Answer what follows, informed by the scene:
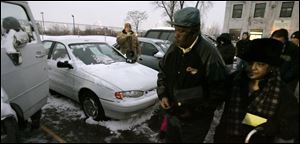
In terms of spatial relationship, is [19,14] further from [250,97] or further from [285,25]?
[285,25]

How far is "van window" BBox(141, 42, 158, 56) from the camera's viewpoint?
272 inches

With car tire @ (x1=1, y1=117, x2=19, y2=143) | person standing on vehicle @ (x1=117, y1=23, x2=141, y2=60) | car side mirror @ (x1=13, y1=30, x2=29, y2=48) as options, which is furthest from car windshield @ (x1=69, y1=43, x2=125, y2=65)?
car tire @ (x1=1, y1=117, x2=19, y2=143)

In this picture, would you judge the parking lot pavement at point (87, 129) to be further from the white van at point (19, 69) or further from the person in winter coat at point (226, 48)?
the person in winter coat at point (226, 48)

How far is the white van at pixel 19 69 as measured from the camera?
2254mm

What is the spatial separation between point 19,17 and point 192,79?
2.36 m

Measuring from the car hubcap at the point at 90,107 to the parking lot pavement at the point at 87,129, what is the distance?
11cm

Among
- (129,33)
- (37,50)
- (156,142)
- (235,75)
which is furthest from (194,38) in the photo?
(129,33)

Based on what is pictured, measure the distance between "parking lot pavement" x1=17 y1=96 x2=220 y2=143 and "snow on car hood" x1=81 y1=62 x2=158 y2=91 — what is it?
25.6 inches

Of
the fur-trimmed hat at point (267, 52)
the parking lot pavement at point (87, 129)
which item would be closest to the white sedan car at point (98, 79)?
the parking lot pavement at point (87, 129)

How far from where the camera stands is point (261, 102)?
1692 mm

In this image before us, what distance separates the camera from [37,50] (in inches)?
118

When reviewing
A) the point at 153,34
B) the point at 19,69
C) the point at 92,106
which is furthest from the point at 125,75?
the point at 153,34

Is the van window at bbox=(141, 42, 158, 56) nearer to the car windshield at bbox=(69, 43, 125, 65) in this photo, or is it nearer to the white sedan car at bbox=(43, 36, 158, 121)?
the car windshield at bbox=(69, 43, 125, 65)

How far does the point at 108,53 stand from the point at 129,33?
5.49 feet
